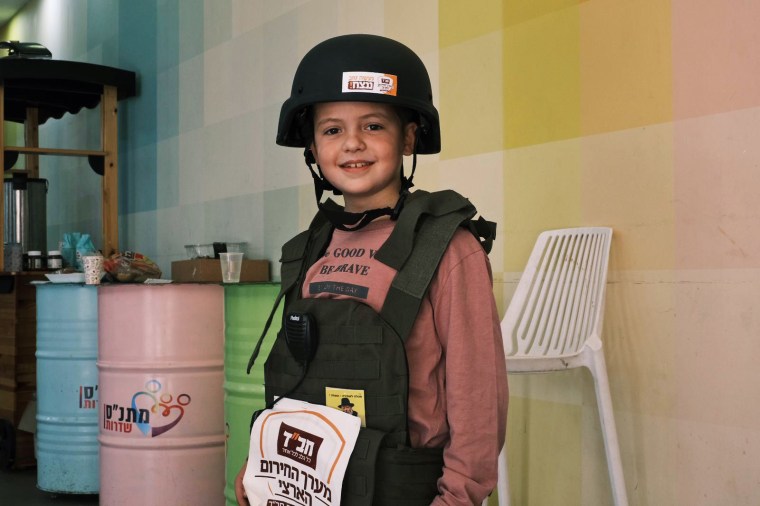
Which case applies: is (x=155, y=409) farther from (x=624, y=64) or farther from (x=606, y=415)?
(x=624, y=64)

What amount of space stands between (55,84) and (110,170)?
525mm

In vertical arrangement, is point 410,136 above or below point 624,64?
below

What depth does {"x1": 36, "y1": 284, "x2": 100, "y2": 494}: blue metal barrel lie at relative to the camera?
3.36 meters

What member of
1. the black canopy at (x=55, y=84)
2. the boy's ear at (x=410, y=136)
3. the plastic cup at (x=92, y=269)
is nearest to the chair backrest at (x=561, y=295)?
the boy's ear at (x=410, y=136)

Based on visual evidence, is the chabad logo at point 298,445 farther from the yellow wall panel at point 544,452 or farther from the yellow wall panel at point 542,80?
the yellow wall panel at point 542,80

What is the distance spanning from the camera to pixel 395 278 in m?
1.27

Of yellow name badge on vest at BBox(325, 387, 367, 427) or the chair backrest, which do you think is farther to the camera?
the chair backrest

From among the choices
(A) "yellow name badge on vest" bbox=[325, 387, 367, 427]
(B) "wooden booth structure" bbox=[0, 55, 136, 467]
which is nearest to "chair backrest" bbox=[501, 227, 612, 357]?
(A) "yellow name badge on vest" bbox=[325, 387, 367, 427]

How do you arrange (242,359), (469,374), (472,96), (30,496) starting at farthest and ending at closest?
(30,496) → (472,96) → (242,359) → (469,374)

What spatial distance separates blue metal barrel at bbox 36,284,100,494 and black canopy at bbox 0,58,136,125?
1.44 meters

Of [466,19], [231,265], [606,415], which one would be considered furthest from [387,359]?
[231,265]

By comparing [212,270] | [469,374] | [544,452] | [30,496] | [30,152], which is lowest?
[30,496]

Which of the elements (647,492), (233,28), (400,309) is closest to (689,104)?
(647,492)

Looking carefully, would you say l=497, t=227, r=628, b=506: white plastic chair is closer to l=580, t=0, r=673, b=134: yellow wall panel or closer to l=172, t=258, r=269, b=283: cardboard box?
l=580, t=0, r=673, b=134: yellow wall panel
